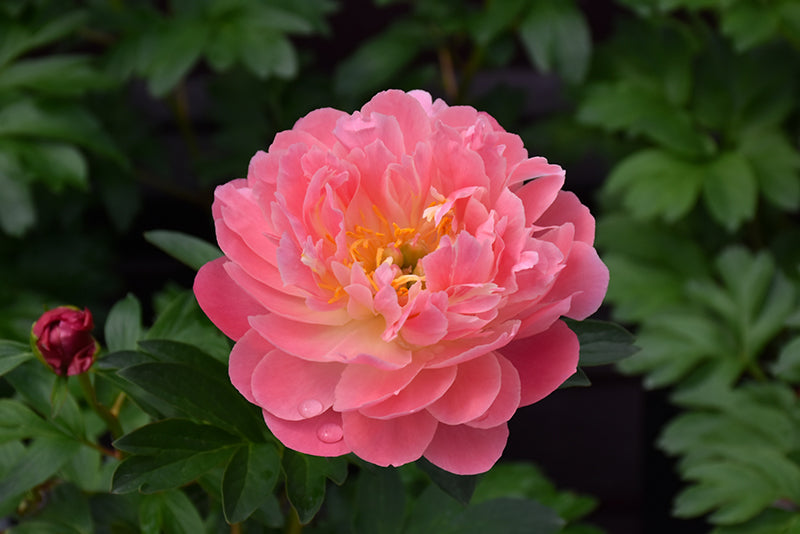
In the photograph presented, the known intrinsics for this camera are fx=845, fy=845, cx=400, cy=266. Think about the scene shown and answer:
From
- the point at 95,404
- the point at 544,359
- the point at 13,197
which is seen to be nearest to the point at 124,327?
the point at 95,404

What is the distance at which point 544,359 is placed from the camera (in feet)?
1.24

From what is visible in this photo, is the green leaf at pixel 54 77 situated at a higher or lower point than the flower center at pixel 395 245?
lower

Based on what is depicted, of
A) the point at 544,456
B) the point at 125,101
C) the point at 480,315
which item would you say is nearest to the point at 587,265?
the point at 480,315

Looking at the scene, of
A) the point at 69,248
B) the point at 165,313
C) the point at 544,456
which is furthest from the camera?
the point at 544,456

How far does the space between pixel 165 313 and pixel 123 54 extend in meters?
0.72

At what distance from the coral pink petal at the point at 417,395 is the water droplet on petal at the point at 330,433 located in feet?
0.06

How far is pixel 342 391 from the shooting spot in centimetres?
38

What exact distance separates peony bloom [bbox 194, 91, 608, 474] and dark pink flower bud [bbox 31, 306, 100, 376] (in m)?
0.08

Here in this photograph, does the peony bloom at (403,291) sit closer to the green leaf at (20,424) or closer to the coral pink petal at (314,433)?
the coral pink petal at (314,433)

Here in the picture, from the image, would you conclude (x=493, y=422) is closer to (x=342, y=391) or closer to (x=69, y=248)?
(x=342, y=391)

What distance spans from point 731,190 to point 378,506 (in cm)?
74

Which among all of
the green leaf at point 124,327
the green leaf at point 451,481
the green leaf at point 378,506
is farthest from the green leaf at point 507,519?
the green leaf at point 124,327

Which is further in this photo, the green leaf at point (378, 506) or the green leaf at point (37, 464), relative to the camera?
the green leaf at point (378, 506)

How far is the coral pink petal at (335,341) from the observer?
0.37 meters
